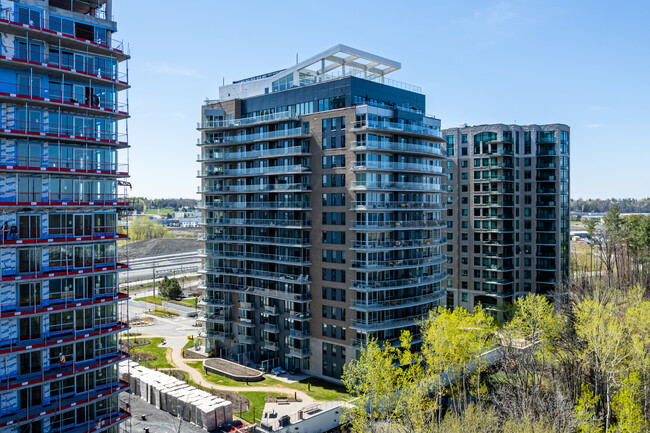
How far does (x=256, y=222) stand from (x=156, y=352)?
28.0 m

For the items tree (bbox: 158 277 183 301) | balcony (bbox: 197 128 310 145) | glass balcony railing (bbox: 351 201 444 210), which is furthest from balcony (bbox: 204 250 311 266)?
tree (bbox: 158 277 183 301)

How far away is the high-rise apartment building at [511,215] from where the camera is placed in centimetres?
9150

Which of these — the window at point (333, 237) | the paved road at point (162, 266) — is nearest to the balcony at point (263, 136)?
the window at point (333, 237)

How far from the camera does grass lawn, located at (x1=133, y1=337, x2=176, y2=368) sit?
227ft

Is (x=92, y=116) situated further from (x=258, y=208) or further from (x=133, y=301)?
(x=133, y=301)

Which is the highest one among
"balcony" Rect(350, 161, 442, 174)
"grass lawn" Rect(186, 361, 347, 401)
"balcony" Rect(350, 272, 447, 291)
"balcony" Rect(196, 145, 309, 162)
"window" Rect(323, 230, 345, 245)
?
"balcony" Rect(196, 145, 309, 162)

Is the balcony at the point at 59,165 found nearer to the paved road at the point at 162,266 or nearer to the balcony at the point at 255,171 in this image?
the balcony at the point at 255,171

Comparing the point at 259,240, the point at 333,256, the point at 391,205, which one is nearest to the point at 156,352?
the point at 259,240

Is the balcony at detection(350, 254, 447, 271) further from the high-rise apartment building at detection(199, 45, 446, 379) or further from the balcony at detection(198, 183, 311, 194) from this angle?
the balcony at detection(198, 183, 311, 194)

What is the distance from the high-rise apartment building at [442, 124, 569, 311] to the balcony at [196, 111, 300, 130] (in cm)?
4527

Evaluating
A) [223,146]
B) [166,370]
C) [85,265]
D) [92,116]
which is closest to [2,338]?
[85,265]

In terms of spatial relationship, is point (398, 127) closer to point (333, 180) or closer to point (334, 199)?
point (333, 180)

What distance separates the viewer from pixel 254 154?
2788 inches

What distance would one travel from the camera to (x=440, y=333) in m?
51.7
